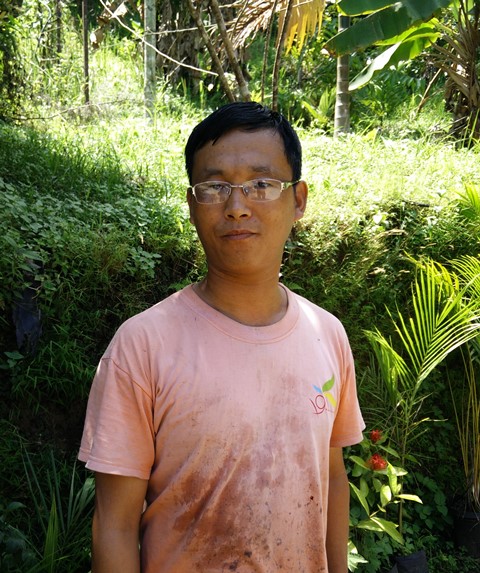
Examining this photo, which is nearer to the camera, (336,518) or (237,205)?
(237,205)

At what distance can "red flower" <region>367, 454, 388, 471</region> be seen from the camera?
3410 mm

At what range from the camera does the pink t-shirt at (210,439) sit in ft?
4.75

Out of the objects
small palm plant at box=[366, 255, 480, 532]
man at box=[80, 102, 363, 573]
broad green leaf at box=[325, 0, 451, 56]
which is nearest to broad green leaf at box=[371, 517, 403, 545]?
small palm plant at box=[366, 255, 480, 532]

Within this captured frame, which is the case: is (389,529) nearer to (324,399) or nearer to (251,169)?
(324,399)

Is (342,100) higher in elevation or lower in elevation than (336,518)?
higher

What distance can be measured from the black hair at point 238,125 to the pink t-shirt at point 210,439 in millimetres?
370

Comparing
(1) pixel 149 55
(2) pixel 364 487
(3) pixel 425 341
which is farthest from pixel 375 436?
(1) pixel 149 55

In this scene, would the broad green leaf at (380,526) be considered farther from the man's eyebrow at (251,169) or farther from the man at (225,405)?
the man's eyebrow at (251,169)

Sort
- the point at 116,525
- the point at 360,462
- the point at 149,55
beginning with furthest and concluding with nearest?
the point at 149,55 < the point at 360,462 < the point at 116,525

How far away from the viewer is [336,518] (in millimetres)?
1758

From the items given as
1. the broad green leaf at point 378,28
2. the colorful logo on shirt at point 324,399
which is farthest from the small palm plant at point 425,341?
the broad green leaf at point 378,28

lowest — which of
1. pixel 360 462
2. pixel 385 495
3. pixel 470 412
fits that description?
pixel 470 412

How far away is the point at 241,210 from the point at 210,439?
0.49 meters

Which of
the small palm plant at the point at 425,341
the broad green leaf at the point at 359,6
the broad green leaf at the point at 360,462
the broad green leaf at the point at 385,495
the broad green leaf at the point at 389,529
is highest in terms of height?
the broad green leaf at the point at 359,6
